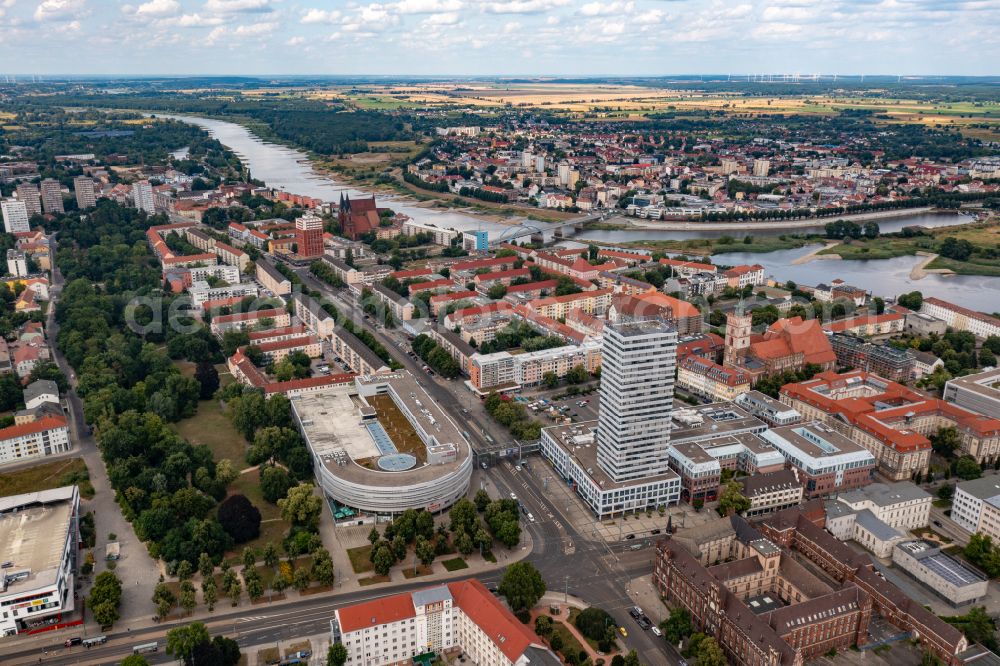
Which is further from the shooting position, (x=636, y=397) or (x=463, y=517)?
(x=636, y=397)

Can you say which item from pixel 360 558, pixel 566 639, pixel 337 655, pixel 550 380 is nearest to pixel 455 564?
pixel 360 558

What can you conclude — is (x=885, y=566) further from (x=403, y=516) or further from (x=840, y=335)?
(x=840, y=335)

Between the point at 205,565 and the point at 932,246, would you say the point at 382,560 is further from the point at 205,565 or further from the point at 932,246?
the point at 932,246

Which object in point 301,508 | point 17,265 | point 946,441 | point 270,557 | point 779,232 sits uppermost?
point 17,265

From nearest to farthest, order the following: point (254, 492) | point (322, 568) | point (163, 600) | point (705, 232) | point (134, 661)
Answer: point (134, 661)
point (163, 600)
point (322, 568)
point (254, 492)
point (705, 232)

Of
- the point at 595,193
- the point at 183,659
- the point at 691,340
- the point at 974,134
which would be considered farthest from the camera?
the point at 974,134

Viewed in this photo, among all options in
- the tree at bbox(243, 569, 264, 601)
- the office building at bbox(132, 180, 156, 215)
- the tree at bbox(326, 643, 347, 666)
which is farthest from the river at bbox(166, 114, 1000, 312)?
the tree at bbox(326, 643, 347, 666)

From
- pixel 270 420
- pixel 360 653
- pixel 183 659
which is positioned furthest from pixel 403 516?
pixel 270 420
